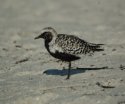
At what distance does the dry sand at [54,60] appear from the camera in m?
10.9

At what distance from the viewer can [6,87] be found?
39.5 feet

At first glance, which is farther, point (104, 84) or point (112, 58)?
point (112, 58)

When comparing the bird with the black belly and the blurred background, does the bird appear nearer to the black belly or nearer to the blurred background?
the black belly

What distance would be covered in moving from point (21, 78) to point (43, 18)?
7.37 meters

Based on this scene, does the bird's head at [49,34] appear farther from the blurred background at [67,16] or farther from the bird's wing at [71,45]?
the blurred background at [67,16]

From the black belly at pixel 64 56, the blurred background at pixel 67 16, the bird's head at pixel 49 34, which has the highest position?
the blurred background at pixel 67 16

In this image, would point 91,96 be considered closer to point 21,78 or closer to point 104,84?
point 104,84

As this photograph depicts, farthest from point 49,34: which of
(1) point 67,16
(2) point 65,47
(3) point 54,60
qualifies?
(1) point 67,16

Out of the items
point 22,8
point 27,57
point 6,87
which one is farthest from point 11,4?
point 6,87

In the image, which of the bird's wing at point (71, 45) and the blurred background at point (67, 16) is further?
the blurred background at point (67, 16)

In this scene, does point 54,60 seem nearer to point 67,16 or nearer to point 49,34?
point 49,34

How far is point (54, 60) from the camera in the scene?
14375mm

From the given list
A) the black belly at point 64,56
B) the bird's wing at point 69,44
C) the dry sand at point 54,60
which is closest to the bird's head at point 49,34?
the bird's wing at point 69,44

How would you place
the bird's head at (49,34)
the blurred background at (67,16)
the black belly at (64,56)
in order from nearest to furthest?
the black belly at (64,56) < the bird's head at (49,34) < the blurred background at (67,16)
